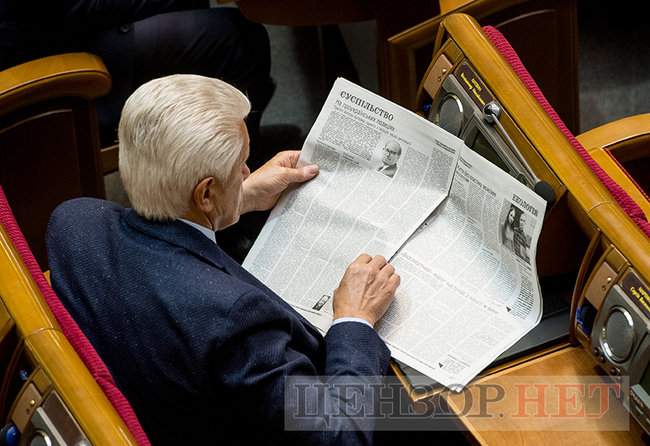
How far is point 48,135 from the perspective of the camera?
5.74ft

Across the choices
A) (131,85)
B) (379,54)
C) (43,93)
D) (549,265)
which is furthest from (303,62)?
(549,265)

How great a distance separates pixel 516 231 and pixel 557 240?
6cm

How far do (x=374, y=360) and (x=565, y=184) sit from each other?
336 millimetres

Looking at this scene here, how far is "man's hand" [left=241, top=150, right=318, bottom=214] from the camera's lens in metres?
1.50

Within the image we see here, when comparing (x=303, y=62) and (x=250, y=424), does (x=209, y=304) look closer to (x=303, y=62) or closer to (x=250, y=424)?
(x=250, y=424)

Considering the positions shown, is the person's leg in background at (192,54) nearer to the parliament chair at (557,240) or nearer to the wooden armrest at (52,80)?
the wooden armrest at (52,80)

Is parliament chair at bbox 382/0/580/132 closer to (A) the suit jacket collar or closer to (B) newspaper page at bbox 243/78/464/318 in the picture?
(B) newspaper page at bbox 243/78/464/318

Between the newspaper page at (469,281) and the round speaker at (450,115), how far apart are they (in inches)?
2.0

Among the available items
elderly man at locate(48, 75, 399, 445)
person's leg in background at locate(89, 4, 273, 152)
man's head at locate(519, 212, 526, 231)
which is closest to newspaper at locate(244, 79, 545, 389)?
man's head at locate(519, 212, 526, 231)

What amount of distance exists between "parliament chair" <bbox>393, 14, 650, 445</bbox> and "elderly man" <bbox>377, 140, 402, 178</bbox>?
0.08m

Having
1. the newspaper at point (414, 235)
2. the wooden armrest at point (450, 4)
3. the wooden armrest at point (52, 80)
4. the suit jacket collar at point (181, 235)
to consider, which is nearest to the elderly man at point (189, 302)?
the suit jacket collar at point (181, 235)

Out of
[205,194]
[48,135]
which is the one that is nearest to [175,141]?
[205,194]

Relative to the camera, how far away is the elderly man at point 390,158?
1.46 metres

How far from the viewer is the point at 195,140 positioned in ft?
3.89
